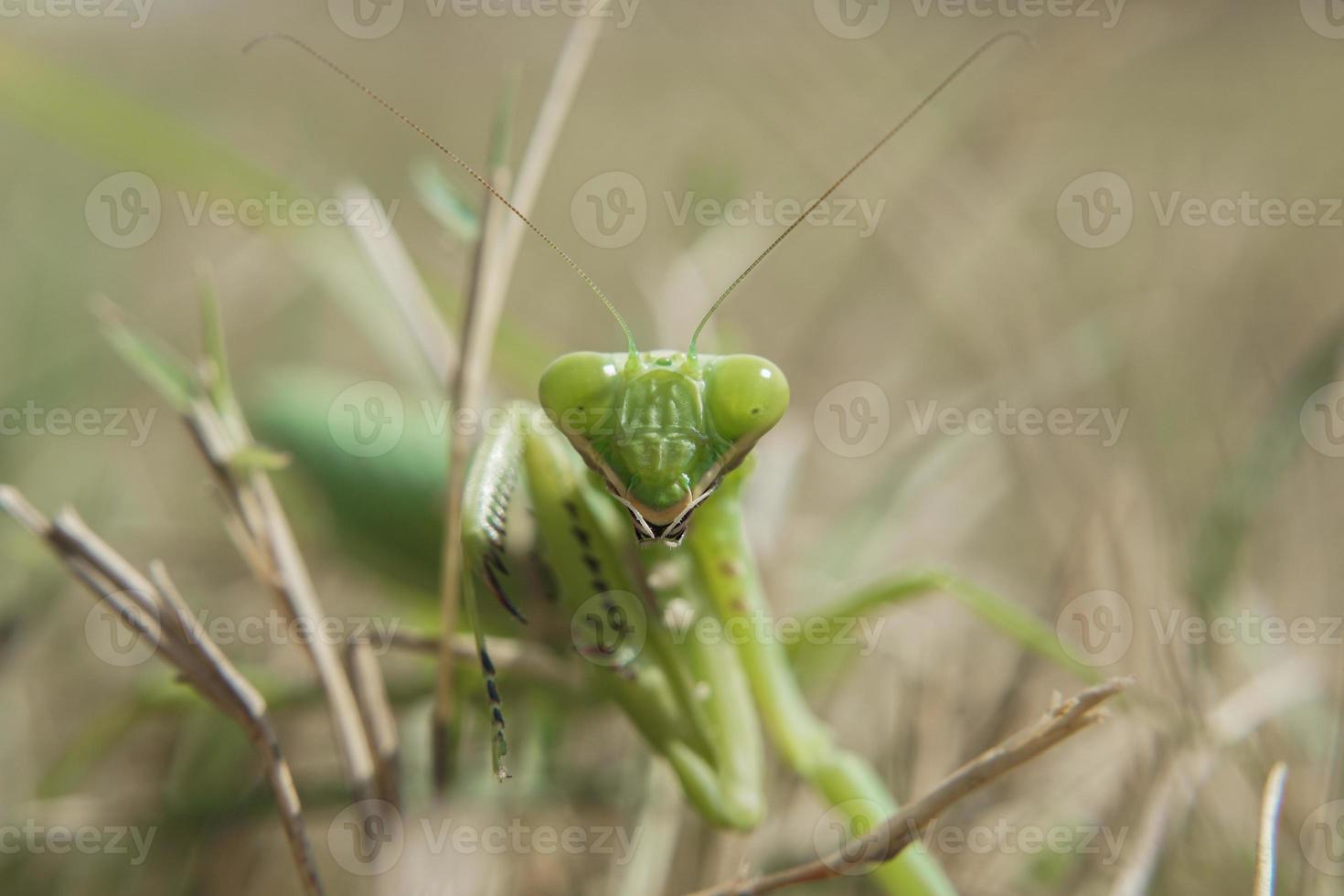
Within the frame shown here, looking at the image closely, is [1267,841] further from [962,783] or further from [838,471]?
[838,471]

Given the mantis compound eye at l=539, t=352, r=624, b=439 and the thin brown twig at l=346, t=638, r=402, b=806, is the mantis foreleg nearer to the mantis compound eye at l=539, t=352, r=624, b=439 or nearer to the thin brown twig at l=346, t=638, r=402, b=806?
the mantis compound eye at l=539, t=352, r=624, b=439

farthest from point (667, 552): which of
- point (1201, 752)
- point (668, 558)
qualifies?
point (1201, 752)

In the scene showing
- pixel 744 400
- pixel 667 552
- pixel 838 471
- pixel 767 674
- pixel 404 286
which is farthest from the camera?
pixel 838 471

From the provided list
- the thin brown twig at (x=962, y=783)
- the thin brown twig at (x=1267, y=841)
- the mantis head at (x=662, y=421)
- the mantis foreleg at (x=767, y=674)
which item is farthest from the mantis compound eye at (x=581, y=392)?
the thin brown twig at (x=1267, y=841)

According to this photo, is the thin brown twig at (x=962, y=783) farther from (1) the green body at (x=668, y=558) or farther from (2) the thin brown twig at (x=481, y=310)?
(2) the thin brown twig at (x=481, y=310)

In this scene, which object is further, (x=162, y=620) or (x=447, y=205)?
(x=447, y=205)

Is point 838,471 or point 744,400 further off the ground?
point 744,400

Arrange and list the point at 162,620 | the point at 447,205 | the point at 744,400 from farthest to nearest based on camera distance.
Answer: the point at 447,205, the point at 162,620, the point at 744,400

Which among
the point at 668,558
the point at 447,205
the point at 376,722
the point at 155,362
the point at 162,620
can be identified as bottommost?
the point at 376,722
